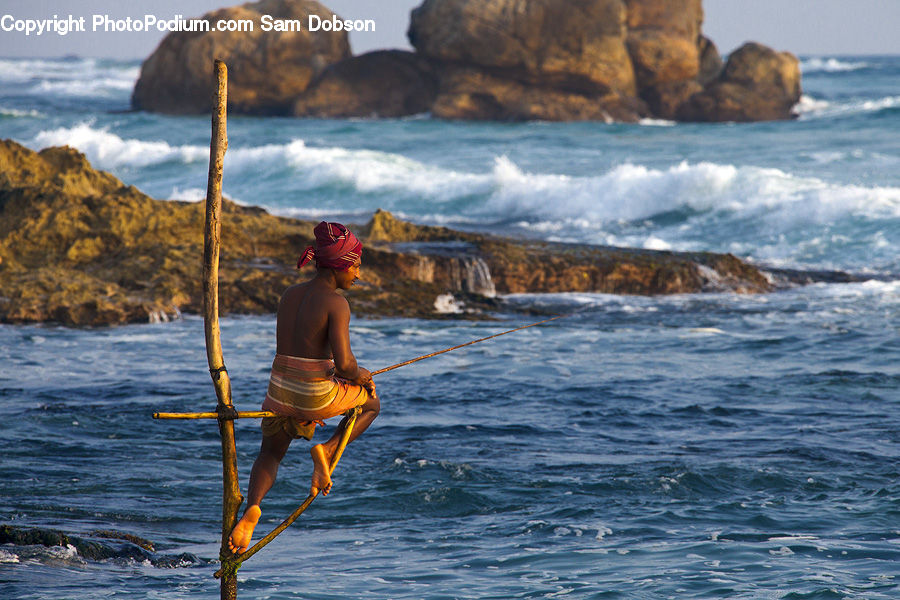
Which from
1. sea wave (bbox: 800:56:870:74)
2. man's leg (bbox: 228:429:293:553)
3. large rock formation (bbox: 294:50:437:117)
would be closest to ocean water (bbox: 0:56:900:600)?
man's leg (bbox: 228:429:293:553)

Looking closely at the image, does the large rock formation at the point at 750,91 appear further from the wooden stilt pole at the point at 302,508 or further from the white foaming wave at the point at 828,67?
the wooden stilt pole at the point at 302,508

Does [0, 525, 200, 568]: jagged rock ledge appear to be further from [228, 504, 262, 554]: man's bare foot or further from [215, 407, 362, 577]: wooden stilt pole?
[228, 504, 262, 554]: man's bare foot

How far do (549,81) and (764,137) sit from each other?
40.4 feet

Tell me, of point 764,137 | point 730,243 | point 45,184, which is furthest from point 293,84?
point 45,184

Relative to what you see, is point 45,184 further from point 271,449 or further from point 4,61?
point 4,61

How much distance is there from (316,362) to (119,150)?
115 ft

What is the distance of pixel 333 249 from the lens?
4262mm

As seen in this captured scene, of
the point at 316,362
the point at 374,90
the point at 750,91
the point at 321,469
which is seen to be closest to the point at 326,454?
the point at 321,469

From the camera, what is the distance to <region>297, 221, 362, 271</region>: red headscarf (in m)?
4.25

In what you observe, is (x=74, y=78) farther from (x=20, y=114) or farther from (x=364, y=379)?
(x=364, y=379)

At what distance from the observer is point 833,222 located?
2152 centimetres

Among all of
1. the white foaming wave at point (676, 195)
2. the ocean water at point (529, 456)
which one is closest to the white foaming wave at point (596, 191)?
the white foaming wave at point (676, 195)

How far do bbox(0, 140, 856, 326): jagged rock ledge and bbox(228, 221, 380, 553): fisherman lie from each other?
8.36 metres

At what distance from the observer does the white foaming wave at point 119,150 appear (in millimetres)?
35500
